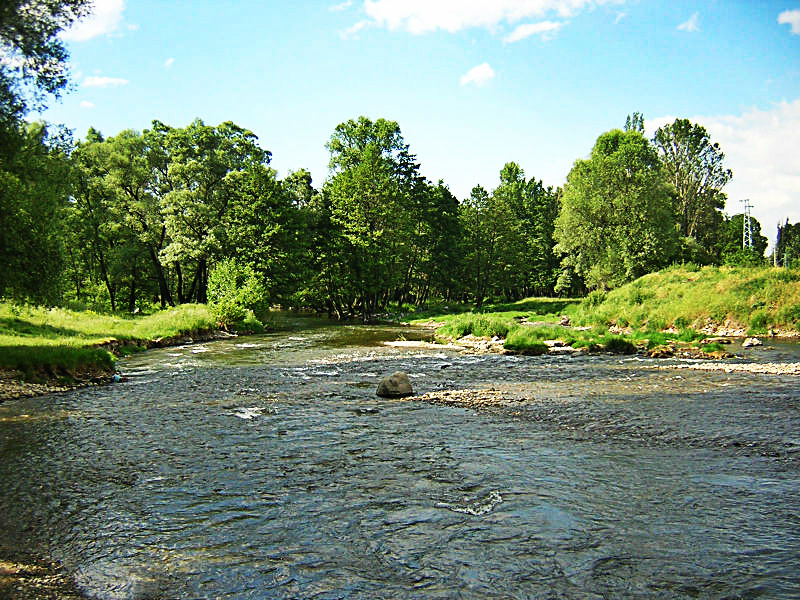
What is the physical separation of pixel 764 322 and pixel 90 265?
61887 mm

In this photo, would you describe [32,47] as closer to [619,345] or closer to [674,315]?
[619,345]

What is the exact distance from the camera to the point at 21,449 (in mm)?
11219

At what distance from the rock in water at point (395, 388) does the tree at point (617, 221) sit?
45.1 m

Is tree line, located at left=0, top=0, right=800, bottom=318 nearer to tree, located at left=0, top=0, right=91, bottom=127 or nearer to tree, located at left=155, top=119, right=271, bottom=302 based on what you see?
tree, located at left=155, top=119, right=271, bottom=302

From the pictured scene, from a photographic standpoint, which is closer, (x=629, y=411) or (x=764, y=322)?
(x=629, y=411)

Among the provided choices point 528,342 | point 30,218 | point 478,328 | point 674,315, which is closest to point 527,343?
point 528,342

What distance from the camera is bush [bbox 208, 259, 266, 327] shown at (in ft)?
132

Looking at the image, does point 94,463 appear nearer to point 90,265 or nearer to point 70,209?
point 70,209

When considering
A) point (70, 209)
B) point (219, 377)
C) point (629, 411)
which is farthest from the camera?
point (70, 209)

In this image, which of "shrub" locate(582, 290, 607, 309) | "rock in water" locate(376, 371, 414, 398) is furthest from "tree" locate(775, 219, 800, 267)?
"rock in water" locate(376, 371, 414, 398)

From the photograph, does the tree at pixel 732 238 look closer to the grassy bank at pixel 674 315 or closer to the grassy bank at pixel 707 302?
the grassy bank at pixel 707 302

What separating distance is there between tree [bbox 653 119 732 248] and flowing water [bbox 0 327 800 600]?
74375 millimetres

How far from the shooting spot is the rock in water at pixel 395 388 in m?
17.0

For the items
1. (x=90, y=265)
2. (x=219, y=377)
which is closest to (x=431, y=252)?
(x=90, y=265)
